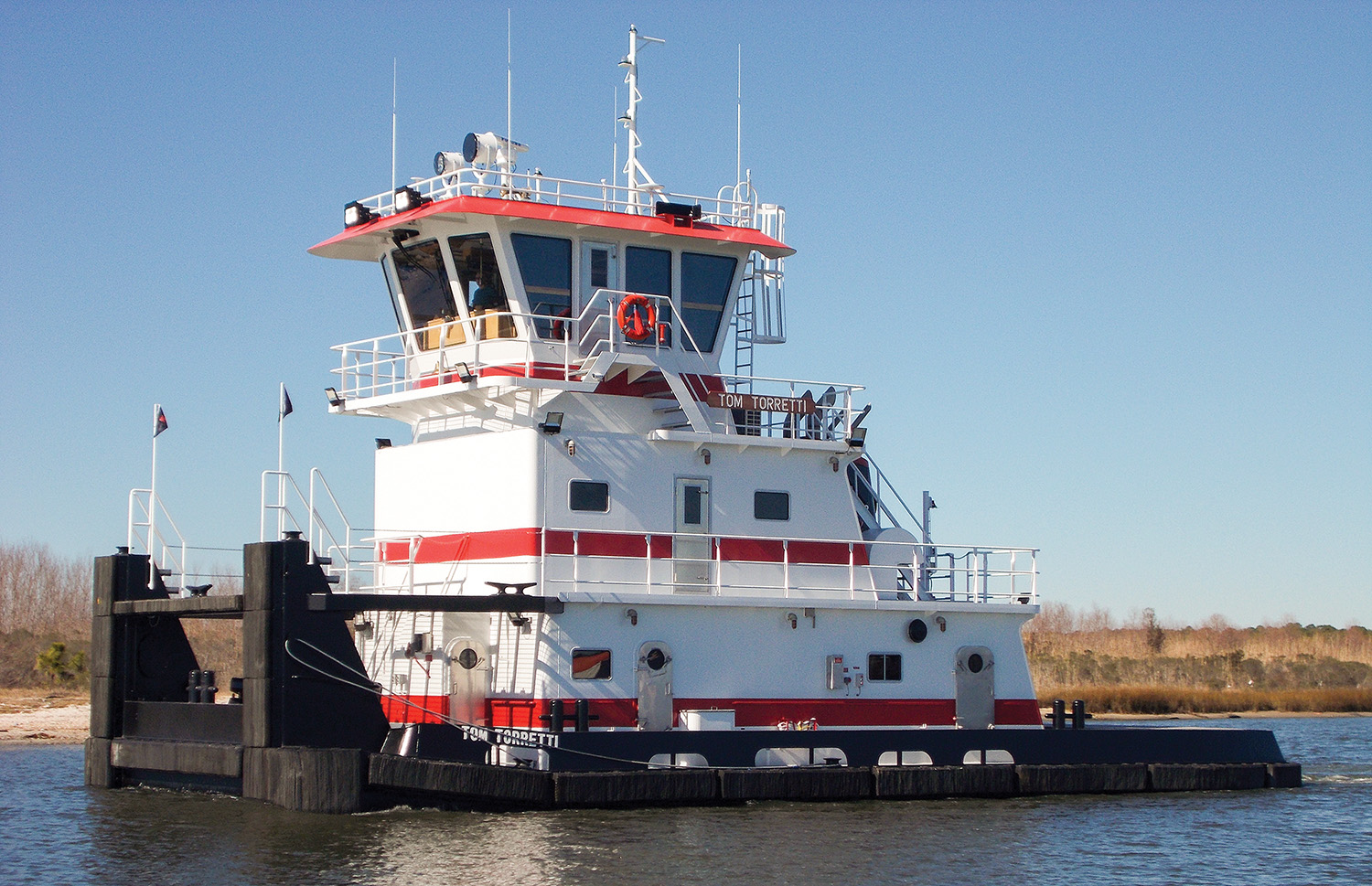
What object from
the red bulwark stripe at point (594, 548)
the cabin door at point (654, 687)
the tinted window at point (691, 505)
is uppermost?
the tinted window at point (691, 505)

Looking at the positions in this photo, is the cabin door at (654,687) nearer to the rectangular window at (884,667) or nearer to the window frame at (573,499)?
the window frame at (573,499)

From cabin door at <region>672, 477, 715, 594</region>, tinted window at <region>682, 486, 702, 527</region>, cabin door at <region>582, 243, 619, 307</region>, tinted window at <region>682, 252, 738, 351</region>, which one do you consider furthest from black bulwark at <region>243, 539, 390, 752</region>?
tinted window at <region>682, 252, 738, 351</region>

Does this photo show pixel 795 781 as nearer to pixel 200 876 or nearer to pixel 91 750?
pixel 200 876

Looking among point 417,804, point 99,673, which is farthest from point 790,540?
point 99,673

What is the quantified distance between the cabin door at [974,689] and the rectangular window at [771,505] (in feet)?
9.58

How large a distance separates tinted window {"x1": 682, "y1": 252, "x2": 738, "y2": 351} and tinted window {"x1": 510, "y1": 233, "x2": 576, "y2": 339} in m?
1.65

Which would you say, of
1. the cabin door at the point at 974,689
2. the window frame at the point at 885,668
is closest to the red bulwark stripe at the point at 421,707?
the window frame at the point at 885,668

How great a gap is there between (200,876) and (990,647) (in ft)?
34.4

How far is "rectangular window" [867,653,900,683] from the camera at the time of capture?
20.3 meters

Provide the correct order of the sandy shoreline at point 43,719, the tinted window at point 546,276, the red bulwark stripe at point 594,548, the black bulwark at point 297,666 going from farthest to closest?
the sandy shoreline at point 43,719
the tinted window at point 546,276
the red bulwark stripe at point 594,548
the black bulwark at point 297,666

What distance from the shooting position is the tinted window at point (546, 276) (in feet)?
65.2

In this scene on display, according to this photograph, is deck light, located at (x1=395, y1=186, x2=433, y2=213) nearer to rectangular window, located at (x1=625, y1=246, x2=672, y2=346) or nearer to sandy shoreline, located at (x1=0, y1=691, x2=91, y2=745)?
rectangular window, located at (x1=625, y1=246, x2=672, y2=346)

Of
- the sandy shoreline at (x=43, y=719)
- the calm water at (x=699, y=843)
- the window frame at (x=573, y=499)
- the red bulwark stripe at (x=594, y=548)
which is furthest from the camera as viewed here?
the sandy shoreline at (x=43, y=719)

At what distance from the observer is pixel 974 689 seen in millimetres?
20875
